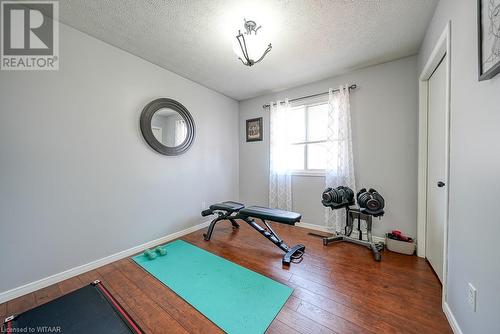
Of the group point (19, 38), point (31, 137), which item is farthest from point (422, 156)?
point (19, 38)

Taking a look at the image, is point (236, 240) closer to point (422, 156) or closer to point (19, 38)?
point (422, 156)

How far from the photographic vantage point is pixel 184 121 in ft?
9.32

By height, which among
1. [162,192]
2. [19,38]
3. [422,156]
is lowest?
[162,192]

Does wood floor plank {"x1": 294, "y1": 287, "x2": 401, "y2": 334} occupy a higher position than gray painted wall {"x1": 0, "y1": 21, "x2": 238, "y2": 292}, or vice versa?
gray painted wall {"x1": 0, "y1": 21, "x2": 238, "y2": 292}

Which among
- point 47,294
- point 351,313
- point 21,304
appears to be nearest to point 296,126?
point 351,313

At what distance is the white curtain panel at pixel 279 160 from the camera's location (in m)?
3.14

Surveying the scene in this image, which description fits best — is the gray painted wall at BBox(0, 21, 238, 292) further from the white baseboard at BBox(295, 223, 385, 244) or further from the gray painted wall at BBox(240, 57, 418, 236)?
the gray painted wall at BBox(240, 57, 418, 236)

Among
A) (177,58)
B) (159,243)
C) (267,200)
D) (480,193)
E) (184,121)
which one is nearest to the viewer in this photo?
(480,193)

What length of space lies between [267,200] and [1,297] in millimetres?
3160

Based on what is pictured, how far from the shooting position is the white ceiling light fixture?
1.56 meters

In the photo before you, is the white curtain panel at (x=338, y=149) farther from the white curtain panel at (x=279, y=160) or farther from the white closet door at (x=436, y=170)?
the white closet door at (x=436, y=170)

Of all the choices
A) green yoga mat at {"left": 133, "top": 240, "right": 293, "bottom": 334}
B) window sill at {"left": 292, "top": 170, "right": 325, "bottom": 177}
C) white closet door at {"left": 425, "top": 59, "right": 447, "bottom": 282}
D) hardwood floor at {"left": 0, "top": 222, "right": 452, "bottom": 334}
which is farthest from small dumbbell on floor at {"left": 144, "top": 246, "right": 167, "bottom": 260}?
white closet door at {"left": 425, "top": 59, "right": 447, "bottom": 282}

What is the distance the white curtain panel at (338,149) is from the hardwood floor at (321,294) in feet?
1.77

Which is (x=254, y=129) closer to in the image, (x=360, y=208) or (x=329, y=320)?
(x=360, y=208)
